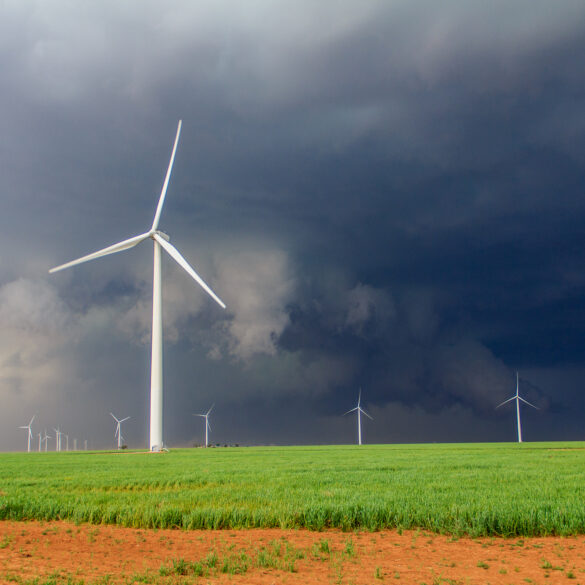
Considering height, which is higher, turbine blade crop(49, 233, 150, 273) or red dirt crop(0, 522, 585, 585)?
turbine blade crop(49, 233, 150, 273)

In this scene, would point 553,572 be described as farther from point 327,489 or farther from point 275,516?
point 327,489

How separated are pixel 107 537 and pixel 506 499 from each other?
43.2 feet

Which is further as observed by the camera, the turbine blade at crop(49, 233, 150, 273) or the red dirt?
the turbine blade at crop(49, 233, 150, 273)

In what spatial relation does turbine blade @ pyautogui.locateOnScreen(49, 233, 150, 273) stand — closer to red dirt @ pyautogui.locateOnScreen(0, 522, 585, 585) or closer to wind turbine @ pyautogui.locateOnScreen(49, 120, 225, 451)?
wind turbine @ pyautogui.locateOnScreen(49, 120, 225, 451)

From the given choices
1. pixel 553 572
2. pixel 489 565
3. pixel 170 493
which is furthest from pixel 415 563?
pixel 170 493

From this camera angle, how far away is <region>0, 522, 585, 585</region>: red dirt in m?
10.8

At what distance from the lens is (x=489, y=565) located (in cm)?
1186

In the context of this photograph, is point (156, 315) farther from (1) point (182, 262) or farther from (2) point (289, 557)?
(2) point (289, 557)

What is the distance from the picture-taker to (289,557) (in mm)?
12266

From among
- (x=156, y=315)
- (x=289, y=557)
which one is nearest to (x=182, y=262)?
(x=156, y=315)

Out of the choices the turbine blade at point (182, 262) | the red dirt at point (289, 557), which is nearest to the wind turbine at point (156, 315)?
the turbine blade at point (182, 262)

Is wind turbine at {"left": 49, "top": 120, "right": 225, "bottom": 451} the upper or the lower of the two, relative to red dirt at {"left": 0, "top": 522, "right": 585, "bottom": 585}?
upper

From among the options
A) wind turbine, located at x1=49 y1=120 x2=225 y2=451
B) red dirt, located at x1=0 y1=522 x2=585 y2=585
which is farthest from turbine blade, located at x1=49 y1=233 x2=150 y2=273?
red dirt, located at x1=0 y1=522 x2=585 y2=585

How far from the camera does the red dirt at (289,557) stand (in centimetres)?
1082
